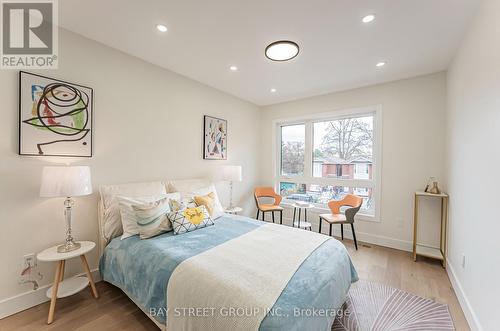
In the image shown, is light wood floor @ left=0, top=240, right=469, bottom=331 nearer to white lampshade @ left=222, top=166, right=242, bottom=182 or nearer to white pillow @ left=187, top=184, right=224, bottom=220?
white pillow @ left=187, top=184, right=224, bottom=220

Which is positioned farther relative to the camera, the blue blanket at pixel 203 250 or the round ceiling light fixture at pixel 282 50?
the round ceiling light fixture at pixel 282 50

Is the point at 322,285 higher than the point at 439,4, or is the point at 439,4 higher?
the point at 439,4

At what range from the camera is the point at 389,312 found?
6.17 feet

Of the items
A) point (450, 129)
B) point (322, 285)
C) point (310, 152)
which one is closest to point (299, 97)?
point (310, 152)

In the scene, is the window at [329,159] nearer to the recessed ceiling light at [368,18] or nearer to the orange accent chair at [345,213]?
the orange accent chair at [345,213]

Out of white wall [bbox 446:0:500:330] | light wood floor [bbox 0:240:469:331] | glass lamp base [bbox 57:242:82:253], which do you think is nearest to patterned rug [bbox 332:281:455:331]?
light wood floor [bbox 0:240:469:331]

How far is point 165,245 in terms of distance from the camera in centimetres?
184

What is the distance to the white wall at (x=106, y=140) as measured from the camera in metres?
1.79

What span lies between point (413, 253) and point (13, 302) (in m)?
4.46

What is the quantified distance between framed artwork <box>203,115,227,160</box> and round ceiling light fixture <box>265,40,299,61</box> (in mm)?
1492

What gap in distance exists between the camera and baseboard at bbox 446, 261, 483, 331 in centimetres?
163

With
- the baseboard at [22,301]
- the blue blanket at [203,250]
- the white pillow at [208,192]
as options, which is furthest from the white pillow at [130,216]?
the baseboard at [22,301]

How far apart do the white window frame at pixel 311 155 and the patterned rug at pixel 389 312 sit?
153 centimetres

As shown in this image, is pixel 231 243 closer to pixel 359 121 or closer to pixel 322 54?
pixel 322 54
